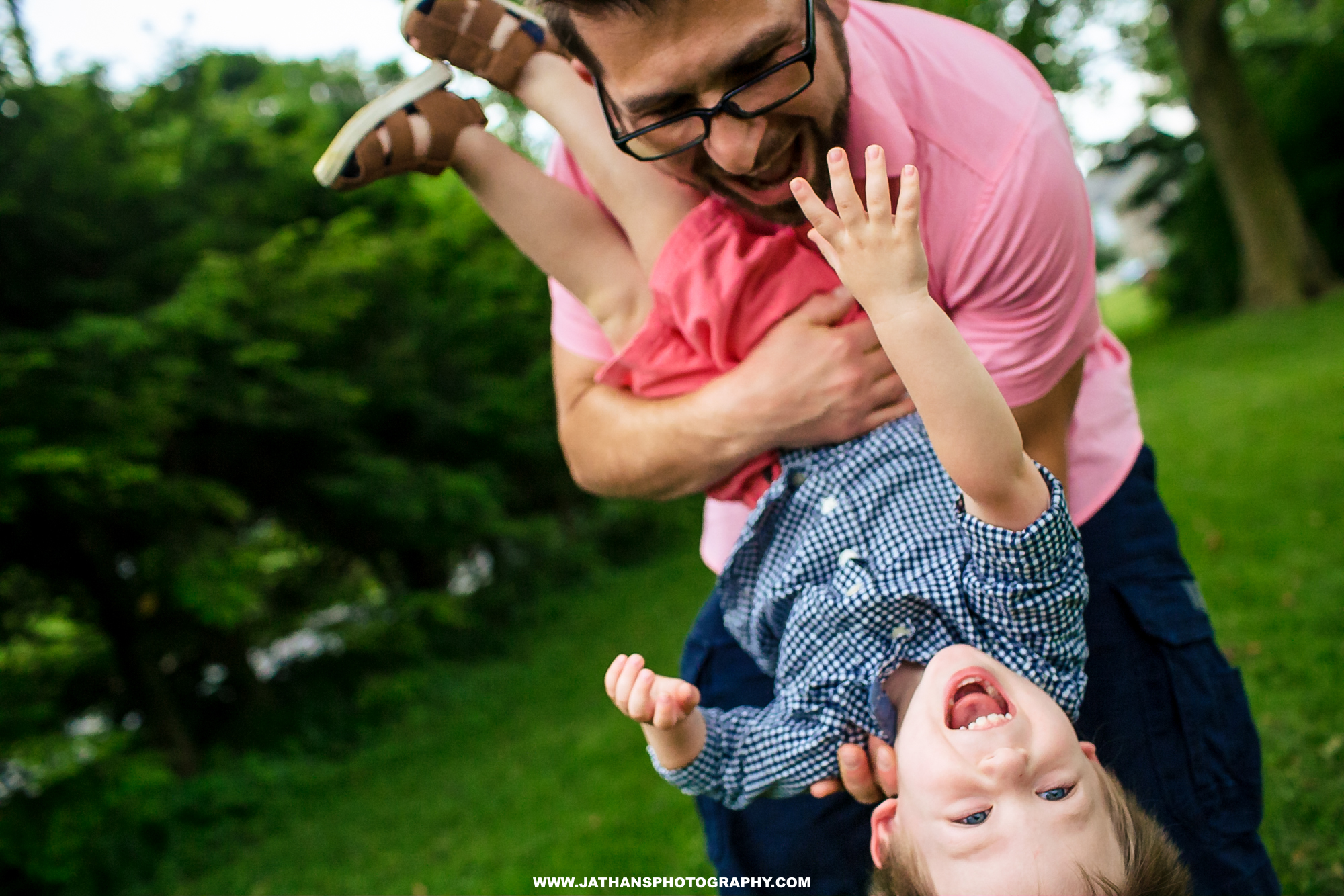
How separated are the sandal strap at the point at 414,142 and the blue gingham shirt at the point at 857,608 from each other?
0.96 meters

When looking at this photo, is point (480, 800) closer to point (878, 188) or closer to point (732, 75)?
point (732, 75)

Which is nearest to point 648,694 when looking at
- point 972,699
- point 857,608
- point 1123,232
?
point 857,608

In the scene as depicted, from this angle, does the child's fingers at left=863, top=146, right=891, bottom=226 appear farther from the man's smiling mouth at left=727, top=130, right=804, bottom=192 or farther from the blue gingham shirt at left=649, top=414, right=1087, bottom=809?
the blue gingham shirt at left=649, top=414, right=1087, bottom=809

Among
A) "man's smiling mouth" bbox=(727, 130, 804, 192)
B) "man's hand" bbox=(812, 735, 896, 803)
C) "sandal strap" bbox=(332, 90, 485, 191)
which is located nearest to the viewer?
"man's smiling mouth" bbox=(727, 130, 804, 192)

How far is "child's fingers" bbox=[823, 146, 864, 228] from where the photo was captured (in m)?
1.43

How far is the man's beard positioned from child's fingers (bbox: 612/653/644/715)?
81 centimetres

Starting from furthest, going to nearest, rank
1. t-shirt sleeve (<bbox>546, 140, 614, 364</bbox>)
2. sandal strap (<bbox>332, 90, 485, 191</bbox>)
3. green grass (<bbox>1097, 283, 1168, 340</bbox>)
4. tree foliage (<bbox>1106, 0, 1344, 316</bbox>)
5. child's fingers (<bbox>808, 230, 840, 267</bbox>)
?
green grass (<bbox>1097, 283, 1168, 340</bbox>) < tree foliage (<bbox>1106, 0, 1344, 316</bbox>) < t-shirt sleeve (<bbox>546, 140, 614, 364</bbox>) < sandal strap (<bbox>332, 90, 485, 191</bbox>) < child's fingers (<bbox>808, 230, 840, 267</bbox>)

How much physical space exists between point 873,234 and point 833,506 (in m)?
0.64

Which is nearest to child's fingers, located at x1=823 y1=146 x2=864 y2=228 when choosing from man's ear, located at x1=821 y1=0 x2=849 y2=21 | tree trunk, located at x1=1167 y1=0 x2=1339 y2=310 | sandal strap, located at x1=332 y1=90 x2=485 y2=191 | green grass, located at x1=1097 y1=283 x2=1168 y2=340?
man's ear, located at x1=821 y1=0 x2=849 y2=21

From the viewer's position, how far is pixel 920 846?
189cm

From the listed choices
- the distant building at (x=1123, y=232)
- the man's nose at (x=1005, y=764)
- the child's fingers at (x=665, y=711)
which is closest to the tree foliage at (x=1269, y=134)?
the man's nose at (x=1005, y=764)

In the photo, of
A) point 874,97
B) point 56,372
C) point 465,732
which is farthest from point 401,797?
point 874,97

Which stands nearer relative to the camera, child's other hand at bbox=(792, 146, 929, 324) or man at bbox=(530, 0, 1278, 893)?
child's other hand at bbox=(792, 146, 929, 324)

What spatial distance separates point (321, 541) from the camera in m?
6.71
